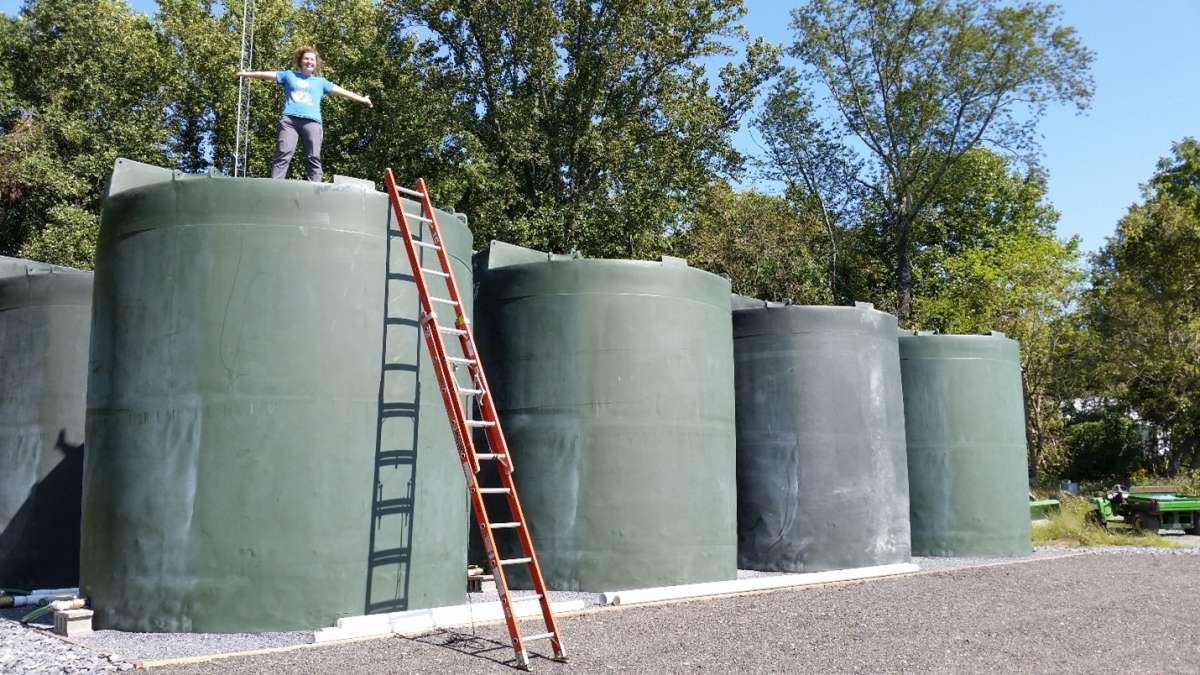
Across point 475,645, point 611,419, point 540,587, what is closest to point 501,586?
point 540,587

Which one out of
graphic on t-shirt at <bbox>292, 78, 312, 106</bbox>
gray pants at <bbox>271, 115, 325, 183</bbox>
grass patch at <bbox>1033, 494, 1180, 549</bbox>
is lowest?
grass patch at <bbox>1033, 494, 1180, 549</bbox>

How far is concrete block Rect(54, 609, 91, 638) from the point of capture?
7.45 meters

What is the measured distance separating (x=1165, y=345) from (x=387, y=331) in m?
31.4

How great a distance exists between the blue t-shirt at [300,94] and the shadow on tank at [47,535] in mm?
4495

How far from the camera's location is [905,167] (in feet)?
112

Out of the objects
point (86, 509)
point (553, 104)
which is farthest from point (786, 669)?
point (553, 104)

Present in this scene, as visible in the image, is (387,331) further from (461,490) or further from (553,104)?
(553,104)

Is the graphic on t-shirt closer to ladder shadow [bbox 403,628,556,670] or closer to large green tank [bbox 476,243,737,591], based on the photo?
large green tank [bbox 476,243,737,591]

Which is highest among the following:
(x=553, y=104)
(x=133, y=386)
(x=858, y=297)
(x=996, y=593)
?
(x=553, y=104)

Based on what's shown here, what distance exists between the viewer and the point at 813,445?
1277 cm

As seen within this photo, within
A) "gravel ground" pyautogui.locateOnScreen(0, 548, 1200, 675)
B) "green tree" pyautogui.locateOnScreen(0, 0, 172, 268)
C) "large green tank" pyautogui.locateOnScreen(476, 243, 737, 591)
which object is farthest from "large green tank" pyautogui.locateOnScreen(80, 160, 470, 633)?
"green tree" pyautogui.locateOnScreen(0, 0, 172, 268)

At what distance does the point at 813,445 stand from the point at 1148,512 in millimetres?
11341

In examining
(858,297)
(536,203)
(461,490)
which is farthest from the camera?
(858,297)

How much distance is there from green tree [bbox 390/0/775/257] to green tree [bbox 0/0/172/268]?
7.31m
